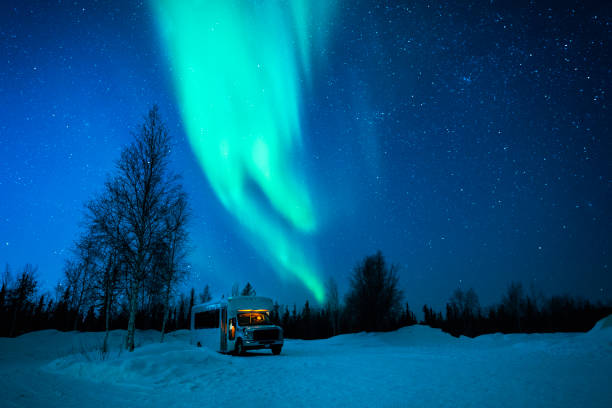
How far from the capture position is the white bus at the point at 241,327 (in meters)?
21.8

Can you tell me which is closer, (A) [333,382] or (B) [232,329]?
(A) [333,382]

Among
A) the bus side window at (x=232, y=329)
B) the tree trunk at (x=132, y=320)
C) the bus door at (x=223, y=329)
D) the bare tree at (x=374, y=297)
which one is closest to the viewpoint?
the tree trunk at (x=132, y=320)

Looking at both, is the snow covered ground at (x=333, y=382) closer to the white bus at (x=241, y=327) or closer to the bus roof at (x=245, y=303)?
the white bus at (x=241, y=327)

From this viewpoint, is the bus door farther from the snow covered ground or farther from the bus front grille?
the snow covered ground

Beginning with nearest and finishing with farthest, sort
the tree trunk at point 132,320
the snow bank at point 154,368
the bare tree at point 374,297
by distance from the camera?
1. the snow bank at point 154,368
2. the tree trunk at point 132,320
3. the bare tree at point 374,297

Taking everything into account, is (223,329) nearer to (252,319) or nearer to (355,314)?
(252,319)

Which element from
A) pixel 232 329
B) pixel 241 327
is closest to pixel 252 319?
pixel 241 327

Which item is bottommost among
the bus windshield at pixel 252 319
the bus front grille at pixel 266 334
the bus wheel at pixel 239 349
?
the bus wheel at pixel 239 349

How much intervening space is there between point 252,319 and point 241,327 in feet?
3.71

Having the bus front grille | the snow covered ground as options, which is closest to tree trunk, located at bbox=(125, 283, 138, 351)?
the snow covered ground

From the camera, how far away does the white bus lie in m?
21.8

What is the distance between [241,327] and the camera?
2212 centimetres

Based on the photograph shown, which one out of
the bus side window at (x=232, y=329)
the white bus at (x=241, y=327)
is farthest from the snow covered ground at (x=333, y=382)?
the bus side window at (x=232, y=329)

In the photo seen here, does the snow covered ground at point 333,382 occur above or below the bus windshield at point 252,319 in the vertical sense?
below
